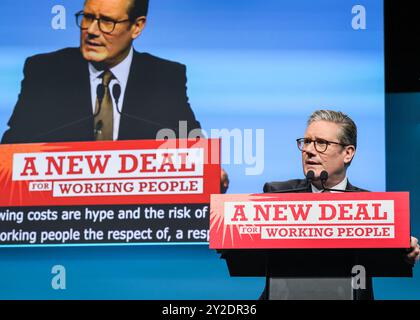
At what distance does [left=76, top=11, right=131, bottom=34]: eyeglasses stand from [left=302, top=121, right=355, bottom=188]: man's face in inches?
45.3

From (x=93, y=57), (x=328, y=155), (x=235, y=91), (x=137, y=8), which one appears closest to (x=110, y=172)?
(x=93, y=57)

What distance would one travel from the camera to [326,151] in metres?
4.45

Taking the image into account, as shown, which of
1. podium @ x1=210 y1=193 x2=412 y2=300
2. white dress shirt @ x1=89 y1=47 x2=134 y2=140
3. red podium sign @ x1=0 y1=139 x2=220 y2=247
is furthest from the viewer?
white dress shirt @ x1=89 y1=47 x2=134 y2=140

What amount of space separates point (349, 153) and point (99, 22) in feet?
4.81

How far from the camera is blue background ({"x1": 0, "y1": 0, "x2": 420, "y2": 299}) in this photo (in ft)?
14.6

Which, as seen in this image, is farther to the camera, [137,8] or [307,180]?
[137,8]

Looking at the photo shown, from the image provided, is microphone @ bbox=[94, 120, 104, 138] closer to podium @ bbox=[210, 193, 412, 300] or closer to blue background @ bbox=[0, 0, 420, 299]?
blue background @ bbox=[0, 0, 420, 299]

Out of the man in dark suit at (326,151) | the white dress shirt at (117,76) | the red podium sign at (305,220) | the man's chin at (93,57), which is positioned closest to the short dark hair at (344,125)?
the man in dark suit at (326,151)

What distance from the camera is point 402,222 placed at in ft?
13.8

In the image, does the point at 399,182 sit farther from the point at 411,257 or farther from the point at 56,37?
the point at 56,37

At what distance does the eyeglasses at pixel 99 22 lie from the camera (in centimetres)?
466

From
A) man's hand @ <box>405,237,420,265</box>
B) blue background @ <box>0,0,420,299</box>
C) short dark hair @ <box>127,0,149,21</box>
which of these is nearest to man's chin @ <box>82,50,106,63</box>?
blue background @ <box>0,0,420,299</box>

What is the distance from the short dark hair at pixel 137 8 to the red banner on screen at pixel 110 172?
0.68 metres

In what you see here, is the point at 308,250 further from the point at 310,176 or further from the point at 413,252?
the point at 413,252
